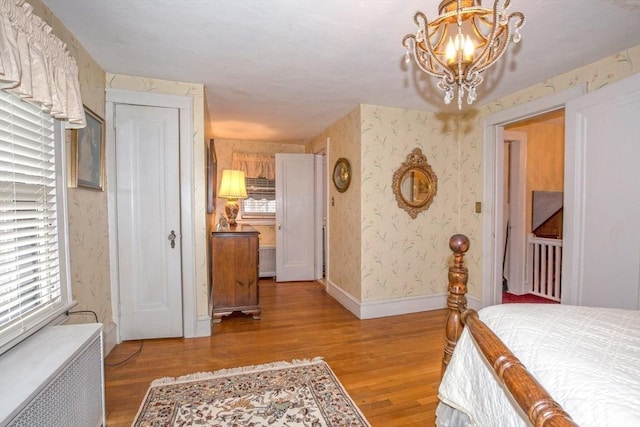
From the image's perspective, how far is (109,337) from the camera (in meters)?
2.43

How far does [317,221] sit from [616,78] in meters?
3.65

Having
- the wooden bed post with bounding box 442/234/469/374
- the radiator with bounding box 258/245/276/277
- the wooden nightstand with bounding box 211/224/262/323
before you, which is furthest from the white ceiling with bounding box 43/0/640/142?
the radiator with bounding box 258/245/276/277

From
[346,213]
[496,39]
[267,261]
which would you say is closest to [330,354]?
[346,213]

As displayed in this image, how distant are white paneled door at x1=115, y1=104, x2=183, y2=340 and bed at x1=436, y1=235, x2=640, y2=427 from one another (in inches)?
91.5

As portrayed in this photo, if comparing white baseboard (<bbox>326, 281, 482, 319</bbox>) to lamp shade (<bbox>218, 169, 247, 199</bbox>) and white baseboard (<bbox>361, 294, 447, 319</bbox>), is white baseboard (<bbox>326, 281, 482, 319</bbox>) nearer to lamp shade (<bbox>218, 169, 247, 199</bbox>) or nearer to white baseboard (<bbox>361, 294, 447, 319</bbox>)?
white baseboard (<bbox>361, 294, 447, 319</bbox>)

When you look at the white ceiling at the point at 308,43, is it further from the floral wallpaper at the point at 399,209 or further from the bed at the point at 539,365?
the bed at the point at 539,365

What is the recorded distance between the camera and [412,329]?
292 centimetres

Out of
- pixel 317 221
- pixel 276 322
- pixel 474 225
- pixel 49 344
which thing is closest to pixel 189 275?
pixel 276 322

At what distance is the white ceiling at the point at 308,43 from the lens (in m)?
1.63

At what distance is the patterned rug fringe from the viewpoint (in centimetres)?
201

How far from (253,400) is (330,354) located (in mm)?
771

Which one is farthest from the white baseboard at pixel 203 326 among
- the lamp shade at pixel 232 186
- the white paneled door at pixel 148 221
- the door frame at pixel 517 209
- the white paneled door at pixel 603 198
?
the door frame at pixel 517 209

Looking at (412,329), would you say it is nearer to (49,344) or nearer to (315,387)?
(315,387)

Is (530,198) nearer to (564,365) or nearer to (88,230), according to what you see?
(564,365)
